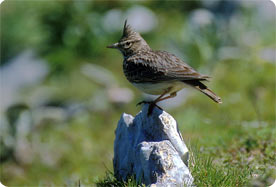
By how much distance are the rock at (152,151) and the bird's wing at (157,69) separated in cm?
55

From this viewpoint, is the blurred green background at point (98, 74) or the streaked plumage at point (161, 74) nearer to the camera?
the streaked plumage at point (161, 74)

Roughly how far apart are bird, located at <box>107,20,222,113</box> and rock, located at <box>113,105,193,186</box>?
40 cm

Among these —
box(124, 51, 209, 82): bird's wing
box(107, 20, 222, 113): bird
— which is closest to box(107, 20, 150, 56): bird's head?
box(107, 20, 222, 113): bird

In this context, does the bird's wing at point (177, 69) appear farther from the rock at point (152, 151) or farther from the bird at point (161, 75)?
the rock at point (152, 151)

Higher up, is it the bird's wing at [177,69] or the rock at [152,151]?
the bird's wing at [177,69]

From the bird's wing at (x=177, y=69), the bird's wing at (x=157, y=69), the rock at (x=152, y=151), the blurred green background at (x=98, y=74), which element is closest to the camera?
the rock at (x=152, y=151)

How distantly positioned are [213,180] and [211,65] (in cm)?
814

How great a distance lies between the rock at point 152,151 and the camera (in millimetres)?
5441

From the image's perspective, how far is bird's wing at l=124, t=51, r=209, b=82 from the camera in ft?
21.1

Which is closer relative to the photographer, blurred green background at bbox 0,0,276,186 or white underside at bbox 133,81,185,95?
white underside at bbox 133,81,185,95

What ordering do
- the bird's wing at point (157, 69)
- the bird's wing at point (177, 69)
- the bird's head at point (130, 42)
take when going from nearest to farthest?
the bird's wing at point (177, 69) < the bird's wing at point (157, 69) < the bird's head at point (130, 42)

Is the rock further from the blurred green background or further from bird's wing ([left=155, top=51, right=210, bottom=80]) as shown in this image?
the blurred green background

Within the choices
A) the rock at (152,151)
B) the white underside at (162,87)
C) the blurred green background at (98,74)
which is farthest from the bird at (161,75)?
the blurred green background at (98,74)

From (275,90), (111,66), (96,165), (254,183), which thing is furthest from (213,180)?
(111,66)
